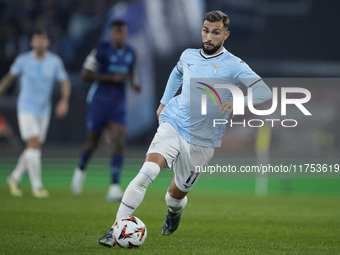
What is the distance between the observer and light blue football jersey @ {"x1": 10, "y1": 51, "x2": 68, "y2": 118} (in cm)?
1145

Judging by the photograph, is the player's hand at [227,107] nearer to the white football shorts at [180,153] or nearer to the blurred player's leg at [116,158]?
the white football shorts at [180,153]

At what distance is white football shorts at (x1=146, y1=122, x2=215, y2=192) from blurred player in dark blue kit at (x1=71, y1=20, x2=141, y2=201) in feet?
14.8

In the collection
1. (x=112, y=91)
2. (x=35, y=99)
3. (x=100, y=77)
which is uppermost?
(x=100, y=77)

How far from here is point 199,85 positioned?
20.5ft

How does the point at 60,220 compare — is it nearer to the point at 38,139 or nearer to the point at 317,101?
the point at 38,139

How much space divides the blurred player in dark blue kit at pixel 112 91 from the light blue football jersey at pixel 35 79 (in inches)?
34.6

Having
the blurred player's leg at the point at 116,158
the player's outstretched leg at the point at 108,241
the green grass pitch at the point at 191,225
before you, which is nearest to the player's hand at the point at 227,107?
the green grass pitch at the point at 191,225

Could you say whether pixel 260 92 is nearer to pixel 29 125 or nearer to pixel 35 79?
pixel 29 125

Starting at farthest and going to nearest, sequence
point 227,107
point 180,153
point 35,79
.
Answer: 1. point 35,79
2. point 180,153
3. point 227,107

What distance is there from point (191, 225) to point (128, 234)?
238 cm

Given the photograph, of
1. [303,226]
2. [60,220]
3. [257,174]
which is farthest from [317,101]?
[60,220]

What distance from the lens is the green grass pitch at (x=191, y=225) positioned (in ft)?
18.7

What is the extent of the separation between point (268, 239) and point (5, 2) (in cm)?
1580

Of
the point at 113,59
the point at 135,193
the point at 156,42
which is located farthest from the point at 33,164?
the point at 156,42
